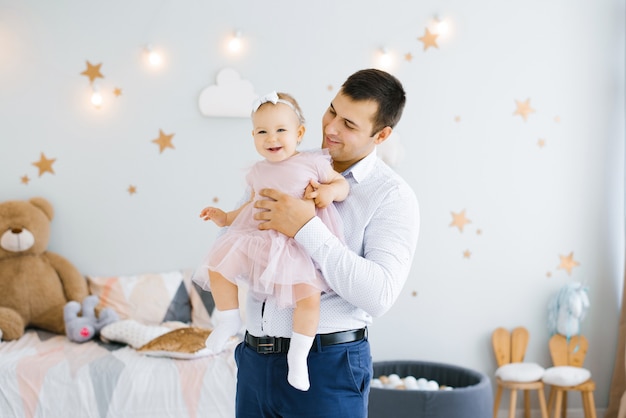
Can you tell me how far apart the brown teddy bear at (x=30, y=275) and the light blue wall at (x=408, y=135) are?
16cm

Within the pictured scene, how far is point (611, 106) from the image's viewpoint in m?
4.07

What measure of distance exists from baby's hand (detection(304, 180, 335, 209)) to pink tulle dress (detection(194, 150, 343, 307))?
2 centimetres

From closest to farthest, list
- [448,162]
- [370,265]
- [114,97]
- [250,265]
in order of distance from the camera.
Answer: [370,265] < [250,265] < [114,97] < [448,162]

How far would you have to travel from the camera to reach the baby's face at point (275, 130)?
1.78m

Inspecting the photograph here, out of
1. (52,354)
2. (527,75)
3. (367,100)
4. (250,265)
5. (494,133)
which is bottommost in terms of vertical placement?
(52,354)

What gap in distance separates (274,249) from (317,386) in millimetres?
316

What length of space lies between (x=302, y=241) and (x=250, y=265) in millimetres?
185

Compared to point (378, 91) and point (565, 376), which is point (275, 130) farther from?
point (565, 376)

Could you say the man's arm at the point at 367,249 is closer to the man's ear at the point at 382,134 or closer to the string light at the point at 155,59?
the man's ear at the point at 382,134

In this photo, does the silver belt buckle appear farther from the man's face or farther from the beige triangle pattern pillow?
the beige triangle pattern pillow

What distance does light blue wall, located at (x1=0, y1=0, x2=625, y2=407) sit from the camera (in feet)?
12.0

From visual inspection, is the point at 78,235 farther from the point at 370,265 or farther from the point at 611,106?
the point at 611,106

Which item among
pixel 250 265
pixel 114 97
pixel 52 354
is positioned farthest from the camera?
pixel 114 97

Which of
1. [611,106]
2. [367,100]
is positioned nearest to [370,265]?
[367,100]
